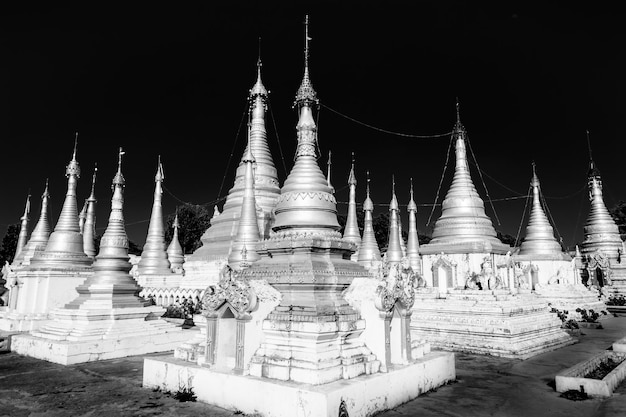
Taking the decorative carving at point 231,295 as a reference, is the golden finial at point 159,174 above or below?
above

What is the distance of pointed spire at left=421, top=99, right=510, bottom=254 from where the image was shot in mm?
25281

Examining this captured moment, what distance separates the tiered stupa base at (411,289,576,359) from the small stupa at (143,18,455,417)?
18.1 feet

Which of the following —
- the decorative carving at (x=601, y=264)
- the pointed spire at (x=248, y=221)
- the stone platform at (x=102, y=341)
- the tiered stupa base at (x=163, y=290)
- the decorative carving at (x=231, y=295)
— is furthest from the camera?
the decorative carving at (x=601, y=264)

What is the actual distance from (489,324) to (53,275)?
16799mm

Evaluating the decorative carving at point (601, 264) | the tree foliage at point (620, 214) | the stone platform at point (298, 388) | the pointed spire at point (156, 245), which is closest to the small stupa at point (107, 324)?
the stone platform at point (298, 388)

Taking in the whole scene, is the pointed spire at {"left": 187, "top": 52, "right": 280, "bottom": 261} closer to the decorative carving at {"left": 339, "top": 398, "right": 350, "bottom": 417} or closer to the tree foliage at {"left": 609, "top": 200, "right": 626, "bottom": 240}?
the decorative carving at {"left": 339, "top": 398, "right": 350, "bottom": 417}

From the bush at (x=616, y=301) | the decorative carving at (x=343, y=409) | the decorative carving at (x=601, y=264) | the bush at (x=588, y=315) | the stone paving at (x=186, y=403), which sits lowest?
the stone paving at (x=186, y=403)

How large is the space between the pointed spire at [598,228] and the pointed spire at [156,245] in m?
37.4

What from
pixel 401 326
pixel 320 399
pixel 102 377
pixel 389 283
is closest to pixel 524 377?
pixel 401 326

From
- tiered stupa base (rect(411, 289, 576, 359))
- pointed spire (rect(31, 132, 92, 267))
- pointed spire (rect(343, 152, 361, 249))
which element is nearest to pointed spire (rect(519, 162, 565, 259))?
pointed spire (rect(343, 152, 361, 249))

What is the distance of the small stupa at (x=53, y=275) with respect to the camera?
62.6 ft

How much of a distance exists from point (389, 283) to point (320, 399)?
10.3 feet

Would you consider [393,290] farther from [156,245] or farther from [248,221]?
[156,245]

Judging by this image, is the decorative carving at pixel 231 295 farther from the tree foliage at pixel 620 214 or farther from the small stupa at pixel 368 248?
the tree foliage at pixel 620 214
